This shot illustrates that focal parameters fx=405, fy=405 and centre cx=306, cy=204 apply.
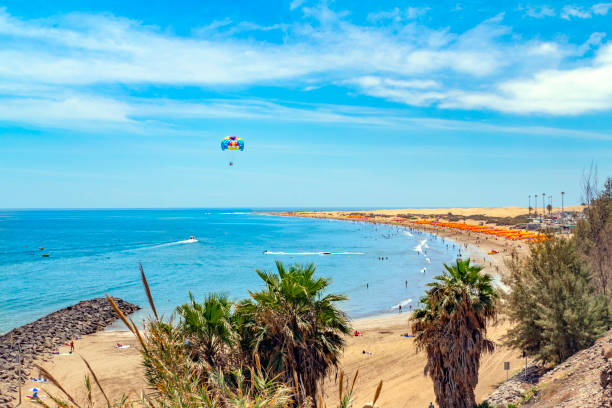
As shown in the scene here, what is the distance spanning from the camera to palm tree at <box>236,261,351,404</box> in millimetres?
12141

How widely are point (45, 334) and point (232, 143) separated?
104ft

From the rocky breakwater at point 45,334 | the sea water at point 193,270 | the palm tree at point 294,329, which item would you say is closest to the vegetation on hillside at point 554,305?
the palm tree at point 294,329

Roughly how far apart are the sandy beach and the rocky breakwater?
123cm

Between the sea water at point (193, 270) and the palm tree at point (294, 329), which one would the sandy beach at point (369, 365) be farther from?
the palm tree at point (294, 329)

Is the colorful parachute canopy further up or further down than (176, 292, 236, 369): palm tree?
further up

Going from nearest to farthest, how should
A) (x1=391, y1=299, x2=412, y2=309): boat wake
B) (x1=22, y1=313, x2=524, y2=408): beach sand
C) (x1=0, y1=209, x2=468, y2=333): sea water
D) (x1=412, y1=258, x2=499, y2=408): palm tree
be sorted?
(x1=412, y1=258, x2=499, y2=408): palm tree
(x1=22, y1=313, x2=524, y2=408): beach sand
(x1=391, y1=299, x2=412, y2=309): boat wake
(x1=0, y1=209, x2=468, y2=333): sea water

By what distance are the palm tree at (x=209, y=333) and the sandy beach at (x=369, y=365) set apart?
8995mm

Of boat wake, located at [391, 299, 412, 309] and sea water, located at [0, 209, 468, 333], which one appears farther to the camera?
sea water, located at [0, 209, 468, 333]

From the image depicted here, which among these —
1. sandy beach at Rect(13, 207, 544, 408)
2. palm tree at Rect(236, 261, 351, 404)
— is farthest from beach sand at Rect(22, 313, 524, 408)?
palm tree at Rect(236, 261, 351, 404)

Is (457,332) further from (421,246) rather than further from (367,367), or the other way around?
(421,246)

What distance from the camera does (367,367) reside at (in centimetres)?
2900

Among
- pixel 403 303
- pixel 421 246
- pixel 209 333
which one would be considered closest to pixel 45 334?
pixel 209 333

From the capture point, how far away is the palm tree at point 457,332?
15234mm

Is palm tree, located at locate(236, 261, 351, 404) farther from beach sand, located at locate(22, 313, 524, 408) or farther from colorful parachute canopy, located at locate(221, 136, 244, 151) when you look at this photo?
colorful parachute canopy, located at locate(221, 136, 244, 151)
